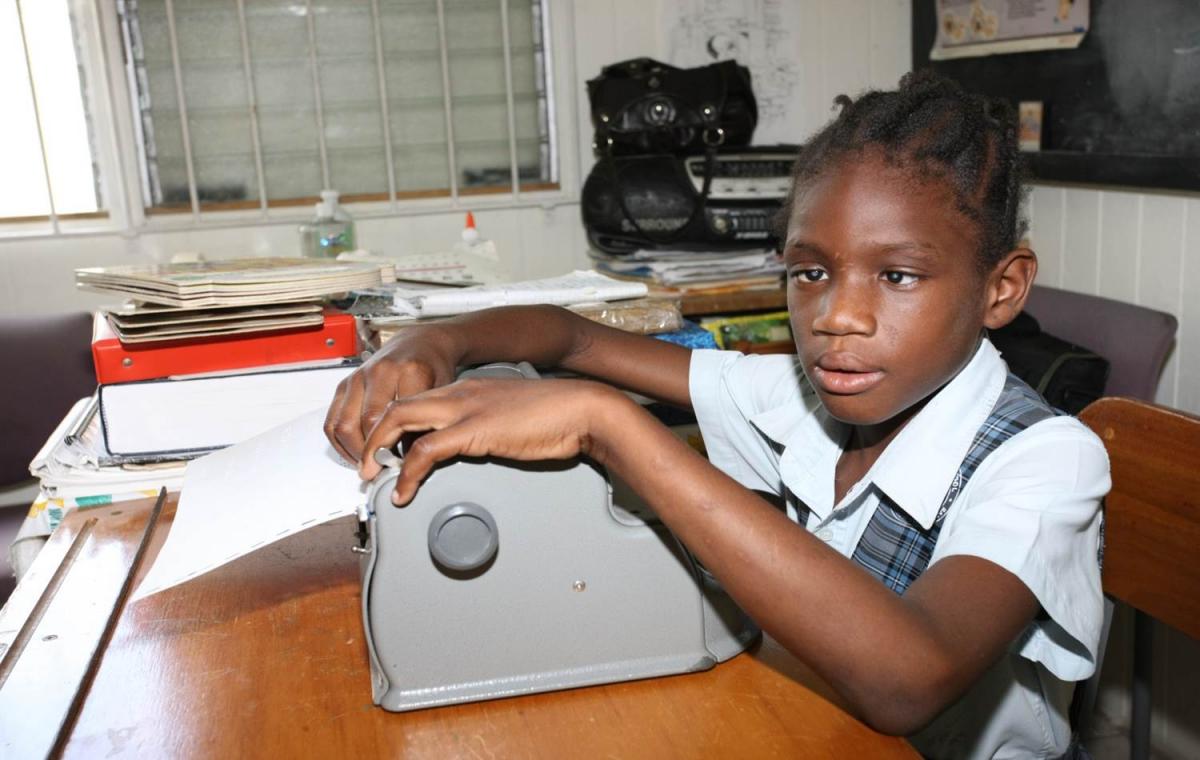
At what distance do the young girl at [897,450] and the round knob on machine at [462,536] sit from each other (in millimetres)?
34

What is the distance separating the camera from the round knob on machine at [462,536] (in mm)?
753

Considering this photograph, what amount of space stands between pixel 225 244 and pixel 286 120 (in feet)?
1.17

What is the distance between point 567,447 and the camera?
776 mm

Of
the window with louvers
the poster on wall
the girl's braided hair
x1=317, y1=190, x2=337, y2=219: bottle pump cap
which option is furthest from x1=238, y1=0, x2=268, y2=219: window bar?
the girl's braided hair

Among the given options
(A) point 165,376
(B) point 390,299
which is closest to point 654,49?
(B) point 390,299

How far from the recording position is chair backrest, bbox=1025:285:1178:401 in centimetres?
189

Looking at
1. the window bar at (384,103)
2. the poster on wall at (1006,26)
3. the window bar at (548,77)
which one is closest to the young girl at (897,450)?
the poster on wall at (1006,26)

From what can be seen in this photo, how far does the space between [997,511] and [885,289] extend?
0.65 ft

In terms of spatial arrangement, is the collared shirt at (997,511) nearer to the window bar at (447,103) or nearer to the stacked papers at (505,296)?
the stacked papers at (505,296)

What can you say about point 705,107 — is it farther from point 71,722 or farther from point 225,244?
point 71,722

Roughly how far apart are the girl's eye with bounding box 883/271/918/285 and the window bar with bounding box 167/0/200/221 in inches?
89.3

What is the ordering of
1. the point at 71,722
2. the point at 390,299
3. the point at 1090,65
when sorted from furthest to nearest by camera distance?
the point at 1090,65, the point at 390,299, the point at 71,722

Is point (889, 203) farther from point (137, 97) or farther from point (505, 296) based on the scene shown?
point (137, 97)

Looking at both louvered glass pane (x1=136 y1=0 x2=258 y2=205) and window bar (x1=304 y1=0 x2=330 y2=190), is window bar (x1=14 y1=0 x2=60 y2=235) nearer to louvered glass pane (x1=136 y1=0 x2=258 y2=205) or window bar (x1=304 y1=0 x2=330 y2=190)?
louvered glass pane (x1=136 y1=0 x2=258 y2=205)
